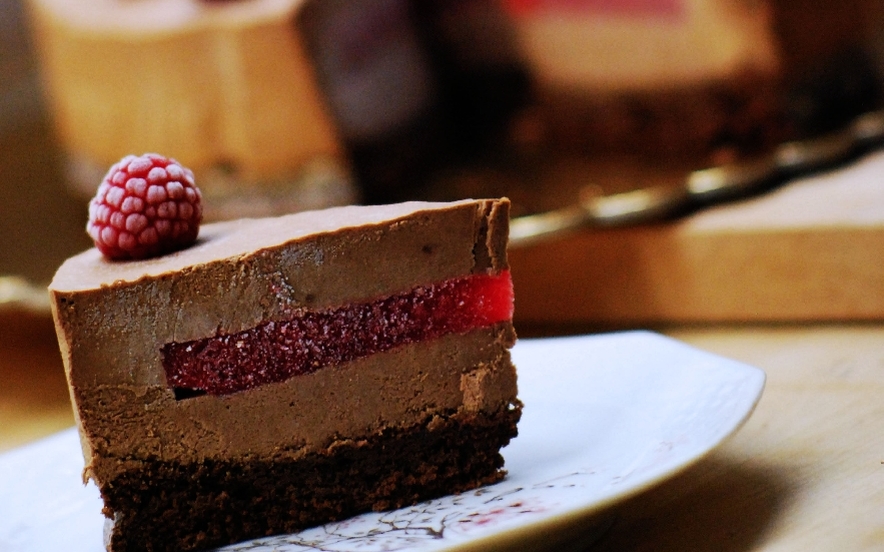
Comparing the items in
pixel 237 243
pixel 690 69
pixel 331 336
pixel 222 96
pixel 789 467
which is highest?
pixel 222 96

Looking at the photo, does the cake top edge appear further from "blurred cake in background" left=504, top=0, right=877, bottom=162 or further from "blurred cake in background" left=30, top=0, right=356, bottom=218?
"blurred cake in background" left=504, top=0, right=877, bottom=162

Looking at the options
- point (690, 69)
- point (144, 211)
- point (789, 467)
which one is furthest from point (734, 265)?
point (144, 211)

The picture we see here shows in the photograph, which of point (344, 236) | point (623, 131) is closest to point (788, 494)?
point (344, 236)

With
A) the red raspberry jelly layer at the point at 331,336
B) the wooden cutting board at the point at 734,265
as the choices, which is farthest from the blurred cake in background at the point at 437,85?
the red raspberry jelly layer at the point at 331,336

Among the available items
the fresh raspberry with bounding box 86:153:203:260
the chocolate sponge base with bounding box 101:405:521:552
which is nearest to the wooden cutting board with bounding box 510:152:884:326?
the chocolate sponge base with bounding box 101:405:521:552

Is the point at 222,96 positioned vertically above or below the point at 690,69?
above

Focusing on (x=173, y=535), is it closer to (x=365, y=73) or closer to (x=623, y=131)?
(x=365, y=73)

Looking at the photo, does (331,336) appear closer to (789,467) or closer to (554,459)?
(554,459)
